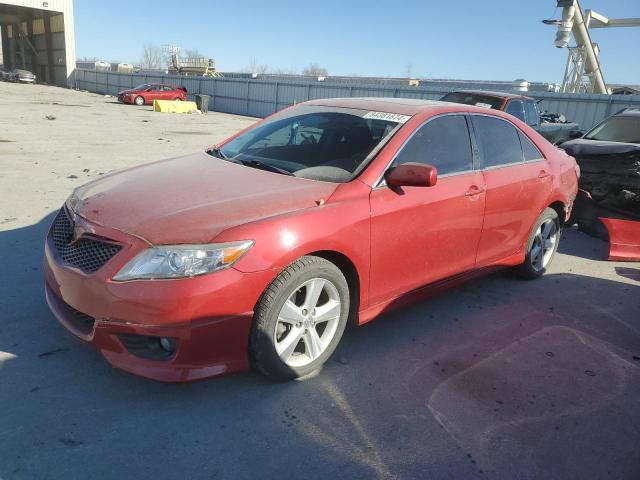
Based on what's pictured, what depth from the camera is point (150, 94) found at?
30.8 meters

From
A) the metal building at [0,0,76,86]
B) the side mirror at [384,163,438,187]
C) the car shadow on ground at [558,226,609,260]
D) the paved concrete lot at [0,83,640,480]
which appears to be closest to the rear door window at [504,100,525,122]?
the car shadow on ground at [558,226,609,260]

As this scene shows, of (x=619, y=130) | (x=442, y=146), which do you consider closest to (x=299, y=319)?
(x=442, y=146)

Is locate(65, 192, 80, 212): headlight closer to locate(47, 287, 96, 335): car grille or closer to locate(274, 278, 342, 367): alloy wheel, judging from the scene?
locate(47, 287, 96, 335): car grille

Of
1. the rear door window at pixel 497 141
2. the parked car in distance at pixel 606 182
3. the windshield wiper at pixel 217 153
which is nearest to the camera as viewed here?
the windshield wiper at pixel 217 153

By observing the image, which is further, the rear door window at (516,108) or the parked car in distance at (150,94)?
the parked car in distance at (150,94)

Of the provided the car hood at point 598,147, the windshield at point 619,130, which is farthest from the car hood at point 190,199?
the windshield at point 619,130

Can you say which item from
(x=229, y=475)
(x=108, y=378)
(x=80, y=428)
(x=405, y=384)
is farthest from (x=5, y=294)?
(x=405, y=384)

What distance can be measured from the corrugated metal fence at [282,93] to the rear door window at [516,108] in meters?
9.41

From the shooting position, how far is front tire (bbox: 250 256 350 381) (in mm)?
2637

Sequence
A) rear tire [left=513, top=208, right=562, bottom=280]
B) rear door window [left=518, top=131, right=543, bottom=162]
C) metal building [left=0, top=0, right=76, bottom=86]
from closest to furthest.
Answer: rear door window [left=518, top=131, right=543, bottom=162] → rear tire [left=513, top=208, right=562, bottom=280] → metal building [left=0, top=0, right=76, bottom=86]

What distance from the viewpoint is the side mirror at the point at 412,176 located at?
303 cm


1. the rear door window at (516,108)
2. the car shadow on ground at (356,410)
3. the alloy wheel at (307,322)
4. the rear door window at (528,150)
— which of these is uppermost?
the rear door window at (516,108)

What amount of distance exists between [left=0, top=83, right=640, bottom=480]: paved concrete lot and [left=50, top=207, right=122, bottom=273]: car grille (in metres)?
0.63

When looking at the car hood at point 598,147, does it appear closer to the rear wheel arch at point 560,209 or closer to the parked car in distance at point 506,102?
the rear wheel arch at point 560,209
